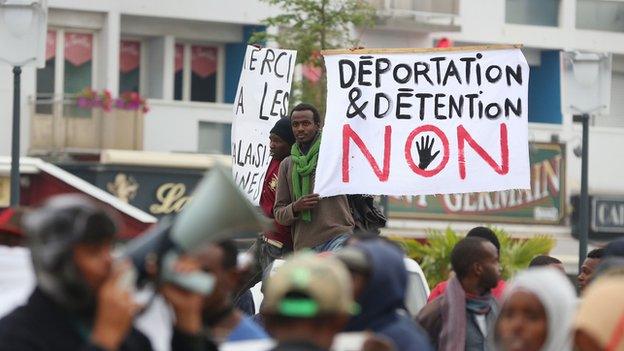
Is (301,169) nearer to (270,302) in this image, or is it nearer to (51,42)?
(270,302)

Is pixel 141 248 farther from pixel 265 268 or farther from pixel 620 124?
pixel 620 124

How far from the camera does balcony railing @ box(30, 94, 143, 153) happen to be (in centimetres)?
3803

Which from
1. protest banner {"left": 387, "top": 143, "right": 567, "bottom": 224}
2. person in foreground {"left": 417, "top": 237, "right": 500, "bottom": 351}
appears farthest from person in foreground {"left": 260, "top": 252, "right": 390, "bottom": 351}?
protest banner {"left": 387, "top": 143, "right": 567, "bottom": 224}

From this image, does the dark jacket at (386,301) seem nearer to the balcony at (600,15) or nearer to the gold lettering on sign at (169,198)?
the gold lettering on sign at (169,198)

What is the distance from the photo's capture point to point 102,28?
128 feet

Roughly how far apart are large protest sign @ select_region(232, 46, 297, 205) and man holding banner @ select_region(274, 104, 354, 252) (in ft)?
9.79

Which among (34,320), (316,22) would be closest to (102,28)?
(316,22)

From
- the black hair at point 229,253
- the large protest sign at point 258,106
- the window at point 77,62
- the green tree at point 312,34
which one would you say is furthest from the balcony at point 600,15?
the black hair at point 229,253

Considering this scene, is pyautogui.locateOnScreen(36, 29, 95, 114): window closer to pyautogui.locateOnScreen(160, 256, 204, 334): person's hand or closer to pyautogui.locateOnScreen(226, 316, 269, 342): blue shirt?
pyautogui.locateOnScreen(226, 316, 269, 342): blue shirt

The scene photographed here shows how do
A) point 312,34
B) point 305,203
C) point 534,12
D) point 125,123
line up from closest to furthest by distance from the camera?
point 305,203 < point 312,34 < point 125,123 < point 534,12

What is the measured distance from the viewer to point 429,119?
14750 mm

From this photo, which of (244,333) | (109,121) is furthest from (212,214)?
(109,121)

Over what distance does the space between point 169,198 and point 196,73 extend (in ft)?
18.0

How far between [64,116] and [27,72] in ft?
3.70
